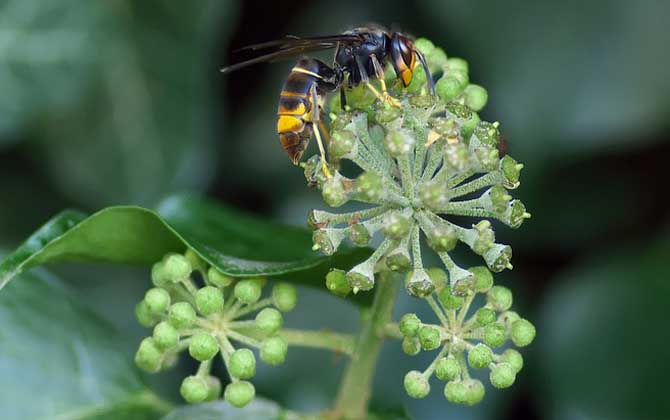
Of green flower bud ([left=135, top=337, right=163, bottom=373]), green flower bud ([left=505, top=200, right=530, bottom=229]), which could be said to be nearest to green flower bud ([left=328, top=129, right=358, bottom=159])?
green flower bud ([left=505, top=200, right=530, bottom=229])

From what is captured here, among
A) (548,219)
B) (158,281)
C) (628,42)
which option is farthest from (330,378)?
(628,42)

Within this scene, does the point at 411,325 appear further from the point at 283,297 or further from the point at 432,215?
the point at 283,297

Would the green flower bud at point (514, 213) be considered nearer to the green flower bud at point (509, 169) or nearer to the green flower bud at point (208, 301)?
the green flower bud at point (509, 169)

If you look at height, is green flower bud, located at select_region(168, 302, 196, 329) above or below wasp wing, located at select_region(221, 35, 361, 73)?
below

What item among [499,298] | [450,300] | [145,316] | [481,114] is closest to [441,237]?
[450,300]

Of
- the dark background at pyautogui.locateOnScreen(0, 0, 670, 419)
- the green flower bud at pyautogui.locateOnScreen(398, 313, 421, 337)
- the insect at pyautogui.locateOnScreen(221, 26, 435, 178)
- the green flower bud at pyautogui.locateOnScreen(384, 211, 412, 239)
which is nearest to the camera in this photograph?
the green flower bud at pyautogui.locateOnScreen(384, 211, 412, 239)

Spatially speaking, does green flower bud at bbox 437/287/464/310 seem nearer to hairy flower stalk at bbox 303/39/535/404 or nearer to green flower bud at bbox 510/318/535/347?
hairy flower stalk at bbox 303/39/535/404

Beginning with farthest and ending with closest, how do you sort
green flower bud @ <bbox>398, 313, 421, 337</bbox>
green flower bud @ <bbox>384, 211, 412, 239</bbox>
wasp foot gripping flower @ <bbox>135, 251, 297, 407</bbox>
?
wasp foot gripping flower @ <bbox>135, 251, 297, 407</bbox> < green flower bud @ <bbox>398, 313, 421, 337</bbox> < green flower bud @ <bbox>384, 211, 412, 239</bbox>
